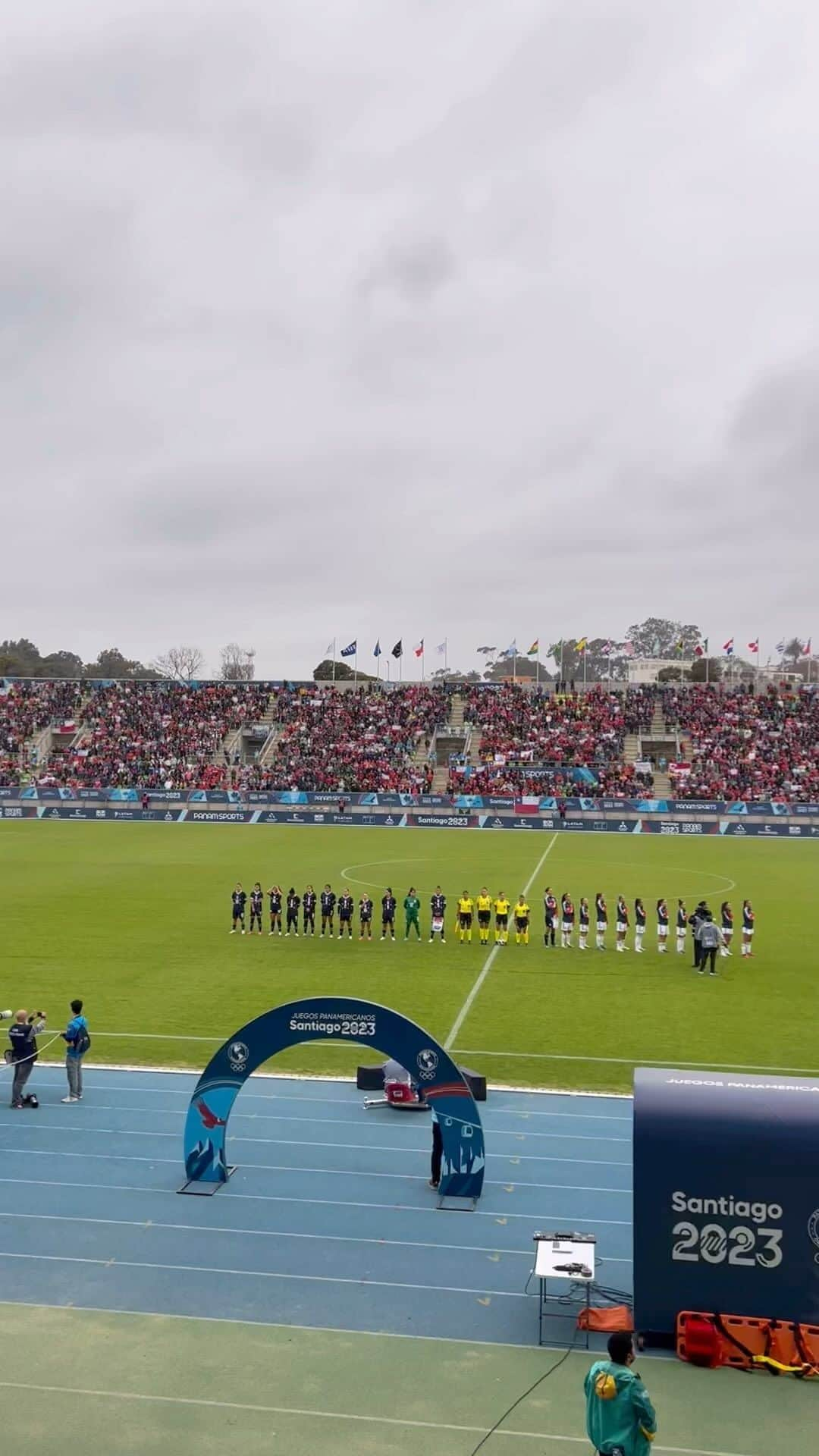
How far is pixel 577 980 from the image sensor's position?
22.9 meters

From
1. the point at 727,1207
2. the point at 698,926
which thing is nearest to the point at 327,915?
the point at 698,926

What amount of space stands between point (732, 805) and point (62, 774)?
38.1m

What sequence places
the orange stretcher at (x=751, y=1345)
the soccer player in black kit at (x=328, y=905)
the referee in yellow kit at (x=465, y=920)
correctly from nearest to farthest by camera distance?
the orange stretcher at (x=751, y=1345)
the soccer player in black kit at (x=328, y=905)
the referee in yellow kit at (x=465, y=920)

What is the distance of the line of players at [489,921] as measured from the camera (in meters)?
26.3

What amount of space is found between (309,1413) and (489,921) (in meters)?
19.1

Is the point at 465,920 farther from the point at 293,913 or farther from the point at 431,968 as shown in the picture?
the point at 293,913

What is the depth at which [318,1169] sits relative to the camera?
1288 cm

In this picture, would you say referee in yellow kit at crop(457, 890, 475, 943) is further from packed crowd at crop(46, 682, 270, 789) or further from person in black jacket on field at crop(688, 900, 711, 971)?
packed crowd at crop(46, 682, 270, 789)

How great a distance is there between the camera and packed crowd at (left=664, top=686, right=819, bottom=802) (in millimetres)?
60312

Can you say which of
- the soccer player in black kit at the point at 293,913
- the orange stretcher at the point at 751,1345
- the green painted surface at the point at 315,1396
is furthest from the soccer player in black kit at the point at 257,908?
the orange stretcher at the point at 751,1345

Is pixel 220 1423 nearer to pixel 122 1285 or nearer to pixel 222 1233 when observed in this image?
pixel 122 1285

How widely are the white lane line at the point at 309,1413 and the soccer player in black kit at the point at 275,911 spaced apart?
19.1 metres

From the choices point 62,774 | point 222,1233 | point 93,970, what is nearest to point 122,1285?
point 222,1233

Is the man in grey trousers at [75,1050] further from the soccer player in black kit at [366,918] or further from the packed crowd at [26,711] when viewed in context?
the packed crowd at [26,711]
